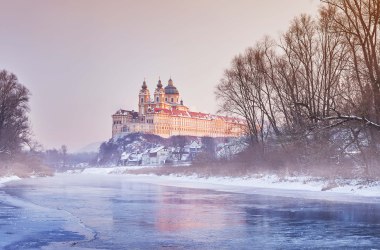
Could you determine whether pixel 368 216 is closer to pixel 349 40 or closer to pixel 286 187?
pixel 349 40

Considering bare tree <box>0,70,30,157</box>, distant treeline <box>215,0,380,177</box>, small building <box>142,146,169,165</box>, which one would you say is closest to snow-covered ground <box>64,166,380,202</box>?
distant treeline <box>215,0,380,177</box>

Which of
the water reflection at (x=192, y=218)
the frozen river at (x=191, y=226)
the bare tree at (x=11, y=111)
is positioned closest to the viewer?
the frozen river at (x=191, y=226)

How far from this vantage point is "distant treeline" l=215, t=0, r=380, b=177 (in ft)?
97.4

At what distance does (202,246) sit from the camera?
12758mm

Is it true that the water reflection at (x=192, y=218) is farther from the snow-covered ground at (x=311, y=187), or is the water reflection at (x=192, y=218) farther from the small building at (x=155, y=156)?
the small building at (x=155, y=156)

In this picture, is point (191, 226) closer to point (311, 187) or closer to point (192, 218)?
point (192, 218)

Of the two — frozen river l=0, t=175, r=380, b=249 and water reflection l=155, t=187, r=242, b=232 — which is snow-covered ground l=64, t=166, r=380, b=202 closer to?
frozen river l=0, t=175, r=380, b=249

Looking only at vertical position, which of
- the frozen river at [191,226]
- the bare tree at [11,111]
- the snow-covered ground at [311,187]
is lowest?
the frozen river at [191,226]

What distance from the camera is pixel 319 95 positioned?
129 ft

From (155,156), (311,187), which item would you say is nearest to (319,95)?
(311,187)

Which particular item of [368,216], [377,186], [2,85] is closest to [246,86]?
[377,186]

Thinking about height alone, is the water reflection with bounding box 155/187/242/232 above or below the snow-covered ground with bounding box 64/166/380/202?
below

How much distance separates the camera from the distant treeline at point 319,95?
29688 mm

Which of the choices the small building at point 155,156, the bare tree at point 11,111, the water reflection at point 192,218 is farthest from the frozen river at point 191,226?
the small building at point 155,156
